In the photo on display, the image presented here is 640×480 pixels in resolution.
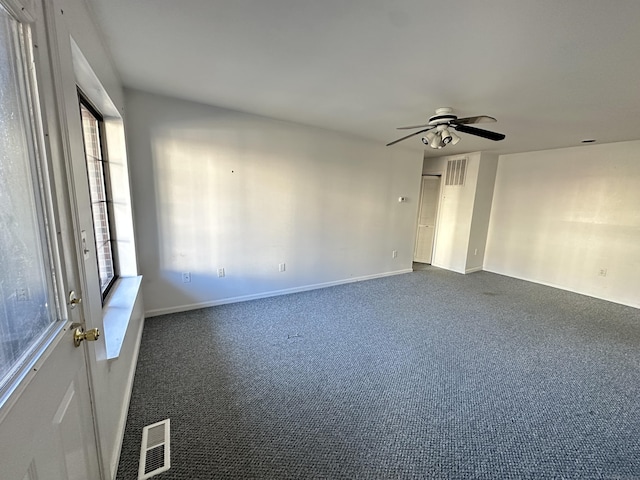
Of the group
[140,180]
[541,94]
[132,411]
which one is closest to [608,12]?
[541,94]

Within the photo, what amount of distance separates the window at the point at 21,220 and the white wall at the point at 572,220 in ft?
19.9

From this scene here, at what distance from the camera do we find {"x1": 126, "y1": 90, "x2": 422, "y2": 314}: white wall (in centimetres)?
299

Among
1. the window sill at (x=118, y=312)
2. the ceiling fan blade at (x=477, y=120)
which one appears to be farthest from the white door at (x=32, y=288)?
the ceiling fan blade at (x=477, y=120)

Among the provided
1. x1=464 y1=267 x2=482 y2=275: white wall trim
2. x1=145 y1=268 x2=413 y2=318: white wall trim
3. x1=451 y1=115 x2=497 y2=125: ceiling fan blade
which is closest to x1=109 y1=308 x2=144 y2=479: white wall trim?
x1=145 y1=268 x2=413 y2=318: white wall trim

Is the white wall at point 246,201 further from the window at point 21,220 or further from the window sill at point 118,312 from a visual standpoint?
the window at point 21,220

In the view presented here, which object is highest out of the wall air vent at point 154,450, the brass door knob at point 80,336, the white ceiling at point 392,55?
the white ceiling at point 392,55

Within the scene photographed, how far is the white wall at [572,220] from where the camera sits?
3.92 m

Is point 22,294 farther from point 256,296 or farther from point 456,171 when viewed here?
point 456,171

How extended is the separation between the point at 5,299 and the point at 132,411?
59.3 inches

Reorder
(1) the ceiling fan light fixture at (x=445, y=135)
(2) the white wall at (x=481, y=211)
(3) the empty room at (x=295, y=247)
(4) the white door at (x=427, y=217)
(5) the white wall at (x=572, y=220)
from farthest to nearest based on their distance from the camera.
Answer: (4) the white door at (x=427, y=217), (2) the white wall at (x=481, y=211), (5) the white wall at (x=572, y=220), (1) the ceiling fan light fixture at (x=445, y=135), (3) the empty room at (x=295, y=247)

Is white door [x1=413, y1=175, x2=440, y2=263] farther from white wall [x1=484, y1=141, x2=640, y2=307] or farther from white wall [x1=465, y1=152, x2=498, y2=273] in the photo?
white wall [x1=484, y1=141, x2=640, y2=307]

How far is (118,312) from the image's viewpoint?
78.3 inches

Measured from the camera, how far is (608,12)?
1309 millimetres

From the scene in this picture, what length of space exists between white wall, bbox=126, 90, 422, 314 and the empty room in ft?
0.09
